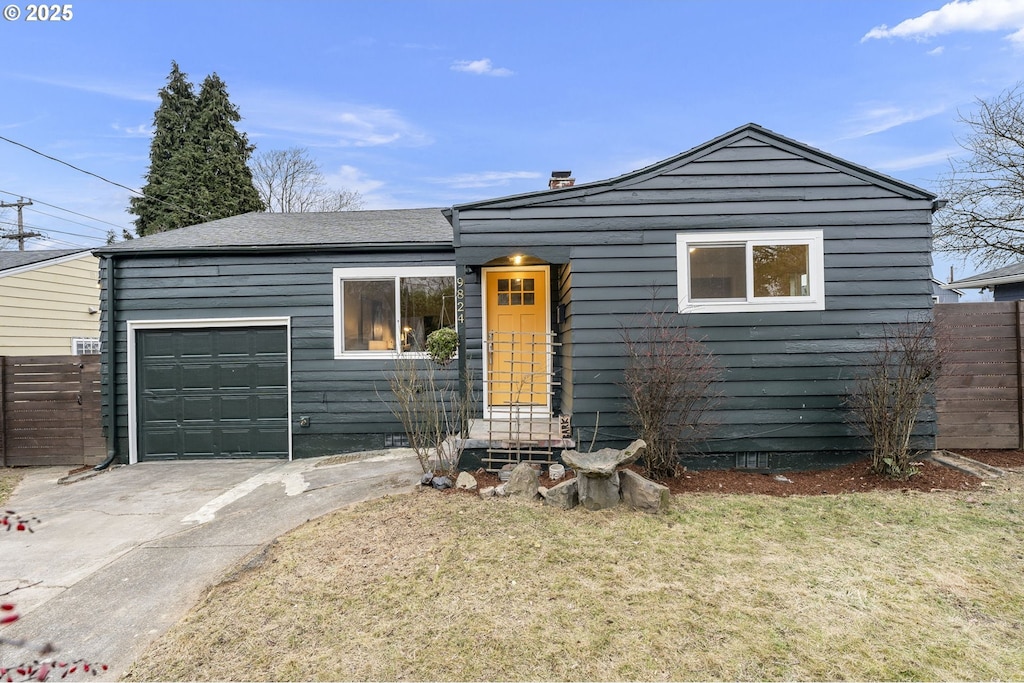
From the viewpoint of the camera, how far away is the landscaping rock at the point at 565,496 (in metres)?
4.33

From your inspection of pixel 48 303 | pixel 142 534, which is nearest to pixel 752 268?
pixel 142 534

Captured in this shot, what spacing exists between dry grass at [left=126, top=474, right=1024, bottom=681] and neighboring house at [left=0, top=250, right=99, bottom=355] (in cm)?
960

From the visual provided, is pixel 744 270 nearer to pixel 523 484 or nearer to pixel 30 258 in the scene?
pixel 523 484

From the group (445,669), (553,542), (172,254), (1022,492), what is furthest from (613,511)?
(172,254)

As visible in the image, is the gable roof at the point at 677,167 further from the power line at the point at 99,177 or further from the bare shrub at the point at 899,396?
the power line at the point at 99,177

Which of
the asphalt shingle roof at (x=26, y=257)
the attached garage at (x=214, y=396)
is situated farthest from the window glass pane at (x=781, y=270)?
the asphalt shingle roof at (x=26, y=257)

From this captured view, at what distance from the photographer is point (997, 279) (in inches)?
494

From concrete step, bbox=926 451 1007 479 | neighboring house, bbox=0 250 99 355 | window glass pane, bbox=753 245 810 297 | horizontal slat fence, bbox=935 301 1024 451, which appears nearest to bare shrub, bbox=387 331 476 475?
window glass pane, bbox=753 245 810 297

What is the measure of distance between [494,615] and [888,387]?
481cm

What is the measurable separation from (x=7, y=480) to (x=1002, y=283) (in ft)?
69.6

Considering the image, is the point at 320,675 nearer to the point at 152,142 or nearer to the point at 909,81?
the point at 909,81

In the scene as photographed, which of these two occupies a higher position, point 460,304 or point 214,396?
point 460,304

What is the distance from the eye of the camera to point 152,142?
16891mm

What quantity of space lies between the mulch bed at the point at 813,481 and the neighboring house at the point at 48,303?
10257mm
